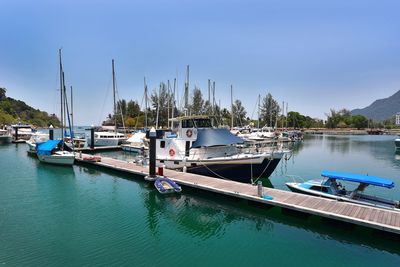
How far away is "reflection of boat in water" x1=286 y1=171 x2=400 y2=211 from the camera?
1356 centimetres

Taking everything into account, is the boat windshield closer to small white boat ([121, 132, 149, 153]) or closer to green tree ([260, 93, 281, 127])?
small white boat ([121, 132, 149, 153])

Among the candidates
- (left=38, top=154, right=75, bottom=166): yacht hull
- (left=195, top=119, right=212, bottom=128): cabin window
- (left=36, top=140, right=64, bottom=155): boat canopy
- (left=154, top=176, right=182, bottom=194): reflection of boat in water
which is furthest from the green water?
(left=36, top=140, right=64, bottom=155): boat canopy

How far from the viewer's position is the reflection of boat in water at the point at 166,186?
718 inches

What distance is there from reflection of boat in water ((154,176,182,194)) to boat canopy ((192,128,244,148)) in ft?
13.4

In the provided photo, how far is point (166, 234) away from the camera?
1230 cm

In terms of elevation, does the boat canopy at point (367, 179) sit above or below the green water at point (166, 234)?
above

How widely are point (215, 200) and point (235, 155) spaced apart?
588cm

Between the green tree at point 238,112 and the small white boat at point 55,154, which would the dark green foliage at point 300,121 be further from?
the small white boat at point 55,154

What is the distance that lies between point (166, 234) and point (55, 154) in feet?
76.7

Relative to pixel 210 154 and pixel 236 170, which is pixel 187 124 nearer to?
pixel 210 154

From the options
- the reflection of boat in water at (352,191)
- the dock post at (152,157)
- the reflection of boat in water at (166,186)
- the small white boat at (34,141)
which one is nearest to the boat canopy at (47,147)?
the small white boat at (34,141)

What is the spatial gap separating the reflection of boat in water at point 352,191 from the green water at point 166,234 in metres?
2.05

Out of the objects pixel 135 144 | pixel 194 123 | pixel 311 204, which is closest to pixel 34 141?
pixel 135 144

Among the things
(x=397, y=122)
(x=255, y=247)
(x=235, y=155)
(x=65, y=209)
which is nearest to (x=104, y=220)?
(x=65, y=209)
